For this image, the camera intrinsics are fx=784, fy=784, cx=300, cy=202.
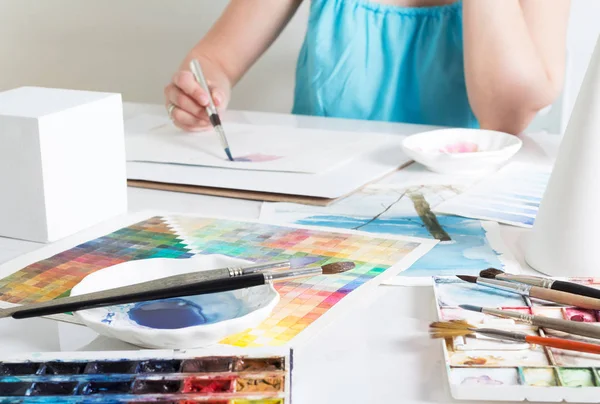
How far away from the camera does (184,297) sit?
490 millimetres

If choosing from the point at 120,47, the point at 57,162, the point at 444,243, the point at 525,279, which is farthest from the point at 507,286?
the point at 120,47

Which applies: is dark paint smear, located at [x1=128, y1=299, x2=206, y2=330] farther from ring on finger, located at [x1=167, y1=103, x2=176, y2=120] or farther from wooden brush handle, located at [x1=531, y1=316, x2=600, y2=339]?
ring on finger, located at [x1=167, y1=103, x2=176, y2=120]

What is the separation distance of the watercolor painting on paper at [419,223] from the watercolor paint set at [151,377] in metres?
0.17

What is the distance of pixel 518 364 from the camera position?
407 mm

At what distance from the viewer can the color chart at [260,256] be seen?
49 centimetres

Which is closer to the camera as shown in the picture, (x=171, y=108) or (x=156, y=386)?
(x=156, y=386)

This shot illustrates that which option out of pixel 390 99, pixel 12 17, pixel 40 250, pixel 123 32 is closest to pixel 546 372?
pixel 40 250

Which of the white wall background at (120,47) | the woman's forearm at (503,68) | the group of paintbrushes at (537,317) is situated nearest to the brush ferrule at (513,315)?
the group of paintbrushes at (537,317)

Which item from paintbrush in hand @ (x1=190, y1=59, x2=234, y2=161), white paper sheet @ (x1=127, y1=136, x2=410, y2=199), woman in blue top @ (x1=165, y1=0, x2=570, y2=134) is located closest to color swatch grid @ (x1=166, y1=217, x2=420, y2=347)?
white paper sheet @ (x1=127, y1=136, x2=410, y2=199)

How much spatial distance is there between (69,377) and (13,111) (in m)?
0.32

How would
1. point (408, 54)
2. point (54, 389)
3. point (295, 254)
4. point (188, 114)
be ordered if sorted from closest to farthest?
1. point (54, 389)
2. point (295, 254)
3. point (188, 114)
4. point (408, 54)

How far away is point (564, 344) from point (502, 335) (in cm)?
3

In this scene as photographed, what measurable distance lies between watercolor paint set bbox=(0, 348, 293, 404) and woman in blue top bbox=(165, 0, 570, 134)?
664 mm

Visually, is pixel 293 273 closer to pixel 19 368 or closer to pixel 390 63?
pixel 19 368
